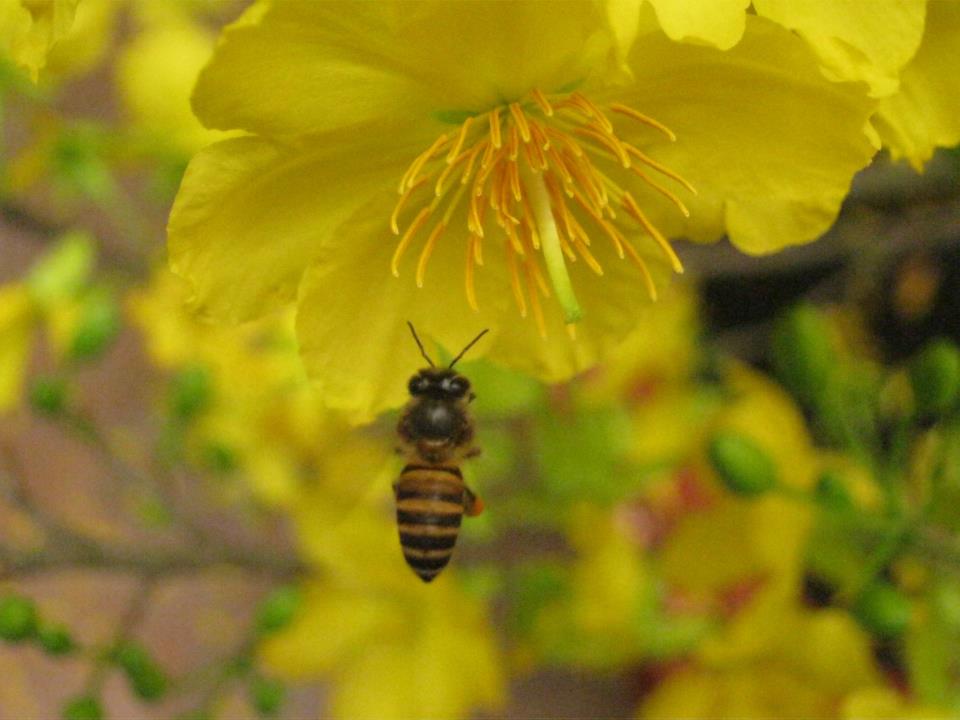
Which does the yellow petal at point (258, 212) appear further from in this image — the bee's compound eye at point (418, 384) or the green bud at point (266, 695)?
the green bud at point (266, 695)

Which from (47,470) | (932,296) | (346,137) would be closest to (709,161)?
(346,137)

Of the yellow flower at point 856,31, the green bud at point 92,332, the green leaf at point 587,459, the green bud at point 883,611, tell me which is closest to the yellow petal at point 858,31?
the yellow flower at point 856,31

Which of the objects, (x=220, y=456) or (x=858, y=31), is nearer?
(x=858, y=31)

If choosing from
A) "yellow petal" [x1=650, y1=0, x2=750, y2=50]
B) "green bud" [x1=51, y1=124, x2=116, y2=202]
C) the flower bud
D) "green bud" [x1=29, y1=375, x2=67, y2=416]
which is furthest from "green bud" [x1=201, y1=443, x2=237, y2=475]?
"yellow petal" [x1=650, y1=0, x2=750, y2=50]

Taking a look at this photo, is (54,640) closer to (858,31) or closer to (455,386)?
(455,386)

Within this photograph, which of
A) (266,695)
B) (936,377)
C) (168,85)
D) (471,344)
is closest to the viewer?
(471,344)

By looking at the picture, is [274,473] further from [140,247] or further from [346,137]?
[346,137]

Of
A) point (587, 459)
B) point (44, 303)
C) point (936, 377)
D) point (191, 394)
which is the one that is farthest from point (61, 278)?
point (936, 377)
